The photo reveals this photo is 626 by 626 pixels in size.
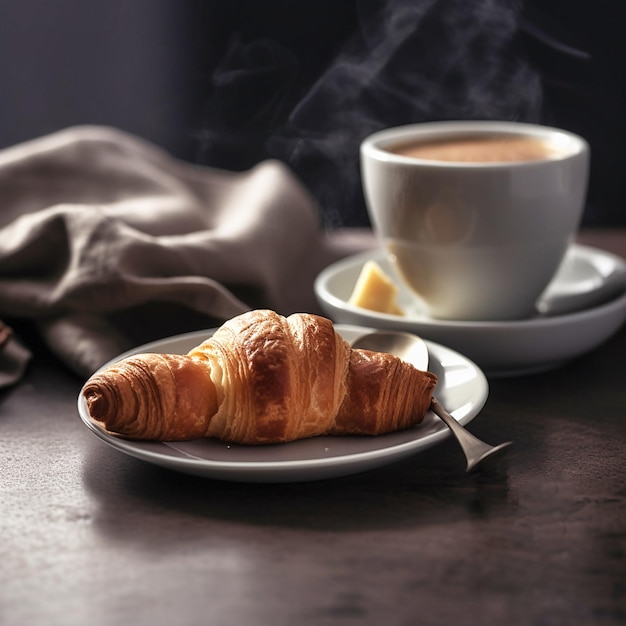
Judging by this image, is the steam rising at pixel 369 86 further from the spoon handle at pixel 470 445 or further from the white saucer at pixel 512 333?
the spoon handle at pixel 470 445

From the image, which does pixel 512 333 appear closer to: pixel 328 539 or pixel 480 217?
pixel 480 217

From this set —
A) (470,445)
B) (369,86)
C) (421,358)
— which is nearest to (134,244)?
(421,358)

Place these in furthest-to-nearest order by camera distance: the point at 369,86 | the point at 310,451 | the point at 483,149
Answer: the point at 369,86 → the point at 483,149 → the point at 310,451

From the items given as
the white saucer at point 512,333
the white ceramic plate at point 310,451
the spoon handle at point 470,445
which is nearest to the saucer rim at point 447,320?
the white saucer at point 512,333

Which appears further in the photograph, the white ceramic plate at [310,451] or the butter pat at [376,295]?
the butter pat at [376,295]

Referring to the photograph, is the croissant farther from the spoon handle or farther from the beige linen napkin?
the beige linen napkin
